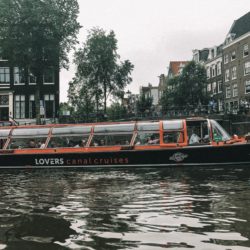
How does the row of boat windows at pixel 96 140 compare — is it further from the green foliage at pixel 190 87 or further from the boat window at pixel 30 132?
the green foliage at pixel 190 87

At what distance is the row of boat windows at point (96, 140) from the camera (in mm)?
20844

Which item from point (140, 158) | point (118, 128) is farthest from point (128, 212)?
point (118, 128)

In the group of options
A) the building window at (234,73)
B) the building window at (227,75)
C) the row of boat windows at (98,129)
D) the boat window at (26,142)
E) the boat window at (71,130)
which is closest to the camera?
the row of boat windows at (98,129)

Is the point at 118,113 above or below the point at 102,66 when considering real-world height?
below

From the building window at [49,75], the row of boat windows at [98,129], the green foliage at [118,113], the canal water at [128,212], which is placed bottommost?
the canal water at [128,212]

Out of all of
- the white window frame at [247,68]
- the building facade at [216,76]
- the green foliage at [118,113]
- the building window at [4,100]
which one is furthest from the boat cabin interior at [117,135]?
the building facade at [216,76]

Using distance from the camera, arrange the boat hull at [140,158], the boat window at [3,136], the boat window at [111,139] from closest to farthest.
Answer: the boat hull at [140,158] < the boat window at [111,139] < the boat window at [3,136]

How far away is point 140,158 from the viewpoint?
68.0 ft

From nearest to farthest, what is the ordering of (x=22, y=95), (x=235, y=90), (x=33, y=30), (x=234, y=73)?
(x=33, y=30) < (x=235, y=90) < (x=22, y=95) < (x=234, y=73)

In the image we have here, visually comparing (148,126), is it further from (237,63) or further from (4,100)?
(4,100)

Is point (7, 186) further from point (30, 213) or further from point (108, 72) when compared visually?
point (108, 72)

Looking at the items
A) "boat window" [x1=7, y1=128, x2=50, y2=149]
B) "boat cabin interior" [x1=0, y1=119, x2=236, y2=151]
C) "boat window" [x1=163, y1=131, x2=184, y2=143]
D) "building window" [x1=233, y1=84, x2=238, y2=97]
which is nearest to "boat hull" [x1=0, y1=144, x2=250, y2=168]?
"boat cabin interior" [x1=0, y1=119, x2=236, y2=151]

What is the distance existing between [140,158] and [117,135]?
1769 millimetres

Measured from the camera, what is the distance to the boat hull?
64.5 feet
